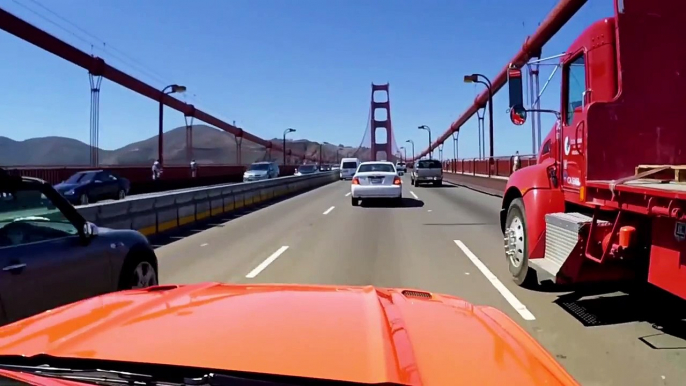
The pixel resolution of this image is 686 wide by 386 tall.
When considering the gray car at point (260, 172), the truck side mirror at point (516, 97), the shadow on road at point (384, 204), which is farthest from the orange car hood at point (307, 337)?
the gray car at point (260, 172)

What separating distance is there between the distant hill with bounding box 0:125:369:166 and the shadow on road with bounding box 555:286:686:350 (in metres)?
73.2

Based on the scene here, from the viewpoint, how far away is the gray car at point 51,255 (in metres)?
3.90

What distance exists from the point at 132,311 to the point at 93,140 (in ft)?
184

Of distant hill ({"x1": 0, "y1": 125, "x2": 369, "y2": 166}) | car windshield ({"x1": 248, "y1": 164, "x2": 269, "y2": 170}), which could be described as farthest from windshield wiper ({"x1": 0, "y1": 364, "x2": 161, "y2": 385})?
distant hill ({"x1": 0, "y1": 125, "x2": 369, "y2": 166})

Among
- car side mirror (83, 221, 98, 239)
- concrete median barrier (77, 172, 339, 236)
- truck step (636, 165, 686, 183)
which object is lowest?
concrete median barrier (77, 172, 339, 236)

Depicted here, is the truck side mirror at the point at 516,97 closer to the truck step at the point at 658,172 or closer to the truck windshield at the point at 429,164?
the truck step at the point at 658,172

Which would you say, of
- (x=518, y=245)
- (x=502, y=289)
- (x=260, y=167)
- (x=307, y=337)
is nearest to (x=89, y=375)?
(x=307, y=337)

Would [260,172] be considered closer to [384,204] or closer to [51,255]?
[384,204]

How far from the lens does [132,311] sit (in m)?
2.76

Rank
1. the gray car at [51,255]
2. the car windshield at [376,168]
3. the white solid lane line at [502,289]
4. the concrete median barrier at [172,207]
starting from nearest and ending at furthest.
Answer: the gray car at [51,255]
the white solid lane line at [502,289]
the concrete median barrier at [172,207]
the car windshield at [376,168]

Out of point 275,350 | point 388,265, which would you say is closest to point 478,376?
point 275,350

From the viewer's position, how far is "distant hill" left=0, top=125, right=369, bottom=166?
4247 inches

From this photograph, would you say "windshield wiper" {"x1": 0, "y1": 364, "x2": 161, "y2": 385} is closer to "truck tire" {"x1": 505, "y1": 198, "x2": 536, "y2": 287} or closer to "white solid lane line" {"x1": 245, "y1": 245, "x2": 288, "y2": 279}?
"truck tire" {"x1": 505, "y1": 198, "x2": 536, "y2": 287}

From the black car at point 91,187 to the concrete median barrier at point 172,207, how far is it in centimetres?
691
